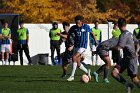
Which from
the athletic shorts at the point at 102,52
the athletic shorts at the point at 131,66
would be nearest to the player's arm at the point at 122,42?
the athletic shorts at the point at 131,66

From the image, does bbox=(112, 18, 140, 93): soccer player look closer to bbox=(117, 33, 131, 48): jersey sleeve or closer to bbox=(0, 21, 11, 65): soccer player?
bbox=(117, 33, 131, 48): jersey sleeve

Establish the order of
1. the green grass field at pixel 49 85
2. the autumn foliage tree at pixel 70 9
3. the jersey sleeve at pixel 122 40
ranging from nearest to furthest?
the jersey sleeve at pixel 122 40 → the green grass field at pixel 49 85 → the autumn foliage tree at pixel 70 9

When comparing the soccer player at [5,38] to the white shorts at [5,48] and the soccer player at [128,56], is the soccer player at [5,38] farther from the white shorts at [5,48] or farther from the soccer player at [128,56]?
the soccer player at [128,56]

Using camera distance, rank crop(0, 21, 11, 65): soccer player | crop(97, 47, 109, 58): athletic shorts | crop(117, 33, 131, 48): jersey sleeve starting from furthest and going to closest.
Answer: crop(0, 21, 11, 65): soccer player, crop(97, 47, 109, 58): athletic shorts, crop(117, 33, 131, 48): jersey sleeve

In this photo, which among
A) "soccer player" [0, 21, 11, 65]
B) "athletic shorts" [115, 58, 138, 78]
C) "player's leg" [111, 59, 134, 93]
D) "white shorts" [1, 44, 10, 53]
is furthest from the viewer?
"white shorts" [1, 44, 10, 53]

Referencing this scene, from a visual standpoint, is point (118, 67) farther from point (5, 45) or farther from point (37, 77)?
point (5, 45)

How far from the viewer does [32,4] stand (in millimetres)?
44312

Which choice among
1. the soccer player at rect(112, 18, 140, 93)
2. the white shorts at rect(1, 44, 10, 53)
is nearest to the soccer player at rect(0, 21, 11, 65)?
the white shorts at rect(1, 44, 10, 53)

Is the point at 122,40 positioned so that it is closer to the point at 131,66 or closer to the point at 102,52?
the point at 131,66

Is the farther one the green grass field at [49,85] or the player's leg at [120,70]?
the green grass field at [49,85]

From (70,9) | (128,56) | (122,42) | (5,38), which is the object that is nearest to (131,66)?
(128,56)

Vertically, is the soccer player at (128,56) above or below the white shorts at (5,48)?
above

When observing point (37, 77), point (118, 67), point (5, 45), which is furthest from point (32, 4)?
point (118, 67)

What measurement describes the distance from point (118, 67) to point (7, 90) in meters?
3.13
